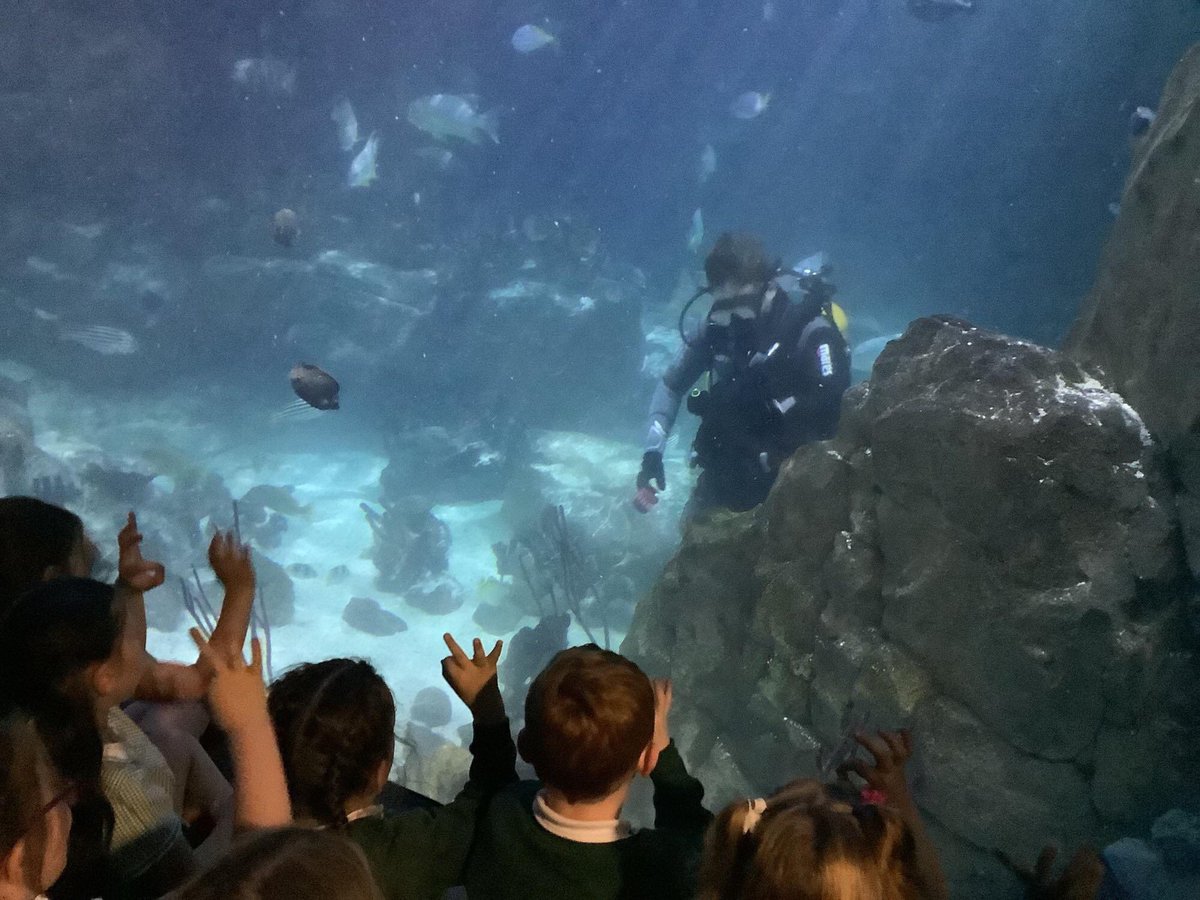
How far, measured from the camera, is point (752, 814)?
1.34 meters

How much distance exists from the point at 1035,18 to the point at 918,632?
3167 centimetres

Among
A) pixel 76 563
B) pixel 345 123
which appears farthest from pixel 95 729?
pixel 345 123

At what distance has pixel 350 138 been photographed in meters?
15.8

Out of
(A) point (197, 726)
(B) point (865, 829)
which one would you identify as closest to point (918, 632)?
(B) point (865, 829)

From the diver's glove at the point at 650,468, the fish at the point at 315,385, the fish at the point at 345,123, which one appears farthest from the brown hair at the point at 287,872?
the fish at the point at 345,123

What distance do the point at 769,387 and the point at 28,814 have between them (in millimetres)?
4777

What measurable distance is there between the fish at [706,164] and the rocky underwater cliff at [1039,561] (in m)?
29.6

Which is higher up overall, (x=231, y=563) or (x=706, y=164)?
(x=706, y=164)

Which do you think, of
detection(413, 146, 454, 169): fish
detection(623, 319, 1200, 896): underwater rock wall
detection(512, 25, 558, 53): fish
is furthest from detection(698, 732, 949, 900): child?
detection(413, 146, 454, 169): fish

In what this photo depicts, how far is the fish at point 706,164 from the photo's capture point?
3131cm

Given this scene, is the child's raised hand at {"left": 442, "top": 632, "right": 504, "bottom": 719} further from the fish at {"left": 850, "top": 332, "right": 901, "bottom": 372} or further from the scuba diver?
the fish at {"left": 850, "top": 332, "right": 901, "bottom": 372}

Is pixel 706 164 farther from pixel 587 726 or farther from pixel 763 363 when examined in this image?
pixel 587 726

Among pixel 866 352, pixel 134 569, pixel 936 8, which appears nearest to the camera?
pixel 134 569

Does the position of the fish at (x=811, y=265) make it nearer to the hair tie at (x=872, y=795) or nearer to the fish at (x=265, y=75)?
the hair tie at (x=872, y=795)
